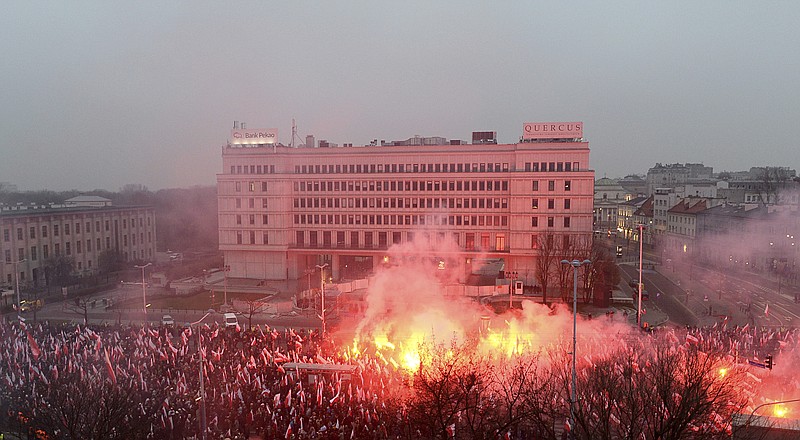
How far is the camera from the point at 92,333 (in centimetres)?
2925

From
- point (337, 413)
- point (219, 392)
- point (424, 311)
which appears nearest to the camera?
point (337, 413)

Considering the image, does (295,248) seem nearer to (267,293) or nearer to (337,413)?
(267,293)

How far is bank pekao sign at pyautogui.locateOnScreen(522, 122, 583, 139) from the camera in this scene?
165 ft

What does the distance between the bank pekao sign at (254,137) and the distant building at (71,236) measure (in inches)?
631

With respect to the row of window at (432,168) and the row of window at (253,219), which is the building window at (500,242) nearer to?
the row of window at (432,168)

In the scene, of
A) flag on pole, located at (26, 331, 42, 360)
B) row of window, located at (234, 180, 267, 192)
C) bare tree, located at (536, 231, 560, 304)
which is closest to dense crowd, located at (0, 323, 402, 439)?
flag on pole, located at (26, 331, 42, 360)

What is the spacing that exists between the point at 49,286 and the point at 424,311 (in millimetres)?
37167

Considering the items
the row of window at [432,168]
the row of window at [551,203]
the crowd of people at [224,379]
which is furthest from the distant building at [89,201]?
the row of window at [551,203]

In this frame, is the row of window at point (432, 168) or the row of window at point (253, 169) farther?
the row of window at point (253, 169)

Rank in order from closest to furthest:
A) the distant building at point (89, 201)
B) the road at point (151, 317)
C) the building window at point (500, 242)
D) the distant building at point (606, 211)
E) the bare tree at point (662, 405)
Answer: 1. the bare tree at point (662, 405)
2. the road at point (151, 317)
3. the building window at point (500, 242)
4. the distant building at point (89, 201)
5. the distant building at point (606, 211)

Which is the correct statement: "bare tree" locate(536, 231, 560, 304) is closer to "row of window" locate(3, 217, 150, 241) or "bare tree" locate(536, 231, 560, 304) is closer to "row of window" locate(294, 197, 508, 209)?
"row of window" locate(294, 197, 508, 209)

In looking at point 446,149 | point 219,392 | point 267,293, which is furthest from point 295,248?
point 219,392

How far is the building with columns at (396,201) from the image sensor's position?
50.6 metres

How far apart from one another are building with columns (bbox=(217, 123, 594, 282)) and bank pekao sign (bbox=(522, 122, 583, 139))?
99 mm
